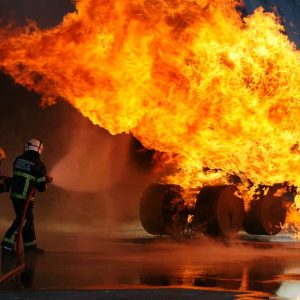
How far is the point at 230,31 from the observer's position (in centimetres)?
1502

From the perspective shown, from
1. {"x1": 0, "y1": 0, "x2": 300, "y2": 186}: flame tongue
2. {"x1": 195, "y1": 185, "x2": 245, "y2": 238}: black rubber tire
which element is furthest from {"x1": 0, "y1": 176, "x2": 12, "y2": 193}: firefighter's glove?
{"x1": 195, "y1": 185, "x2": 245, "y2": 238}: black rubber tire

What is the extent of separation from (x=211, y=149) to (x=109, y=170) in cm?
643

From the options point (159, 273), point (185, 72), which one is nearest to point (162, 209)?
point (185, 72)

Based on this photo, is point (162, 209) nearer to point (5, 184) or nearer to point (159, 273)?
point (5, 184)

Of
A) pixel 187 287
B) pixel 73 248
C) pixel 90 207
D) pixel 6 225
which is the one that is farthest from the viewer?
pixel 90 207

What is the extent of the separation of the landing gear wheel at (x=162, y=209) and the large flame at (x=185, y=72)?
115cm

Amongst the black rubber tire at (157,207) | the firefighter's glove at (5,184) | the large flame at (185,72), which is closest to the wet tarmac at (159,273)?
the firefighter's glove at (5,184)

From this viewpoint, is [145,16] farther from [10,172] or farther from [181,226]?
[10,172]

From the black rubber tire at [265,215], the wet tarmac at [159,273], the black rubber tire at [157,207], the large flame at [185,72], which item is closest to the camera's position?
the wet tarmac at [159,273]

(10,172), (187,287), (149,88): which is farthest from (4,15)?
(187,287)

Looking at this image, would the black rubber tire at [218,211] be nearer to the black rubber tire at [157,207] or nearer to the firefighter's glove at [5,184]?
the black rubber tire at [157,207]

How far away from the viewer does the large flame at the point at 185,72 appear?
1460 cm

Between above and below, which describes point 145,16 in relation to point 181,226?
above

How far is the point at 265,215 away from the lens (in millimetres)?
16094
